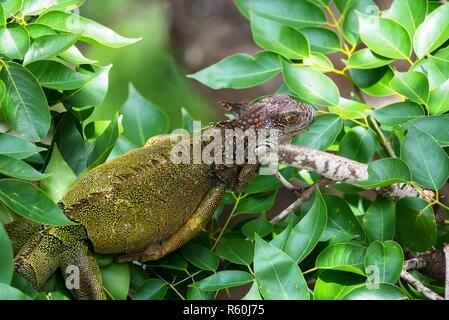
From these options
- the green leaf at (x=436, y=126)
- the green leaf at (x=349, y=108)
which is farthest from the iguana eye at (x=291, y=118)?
the green leaf at (x=436, y=126)

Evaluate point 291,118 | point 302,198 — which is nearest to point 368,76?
point 291,118

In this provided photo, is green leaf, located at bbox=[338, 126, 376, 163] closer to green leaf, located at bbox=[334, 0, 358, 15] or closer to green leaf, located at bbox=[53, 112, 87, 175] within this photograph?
green leaf, located at bbox=[334, 0, 358, 15]

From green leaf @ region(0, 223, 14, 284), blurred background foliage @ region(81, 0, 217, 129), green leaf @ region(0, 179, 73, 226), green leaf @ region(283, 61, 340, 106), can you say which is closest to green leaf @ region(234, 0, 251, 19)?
green leaf @ region(283, 61, 340, 106)

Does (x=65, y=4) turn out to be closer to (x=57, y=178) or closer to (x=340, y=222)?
(x=57, y=178)

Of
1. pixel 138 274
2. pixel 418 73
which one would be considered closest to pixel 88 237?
pixel 138 274

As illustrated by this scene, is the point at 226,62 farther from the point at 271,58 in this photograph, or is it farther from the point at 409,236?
the point at 409,236

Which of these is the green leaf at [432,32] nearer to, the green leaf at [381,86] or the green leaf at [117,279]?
the green leaf at [381,86]
